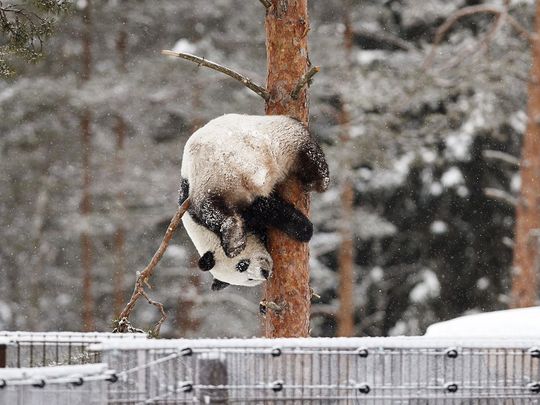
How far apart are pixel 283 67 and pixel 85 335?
2.47 meters

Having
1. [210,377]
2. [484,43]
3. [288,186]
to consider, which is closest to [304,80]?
[288,186]

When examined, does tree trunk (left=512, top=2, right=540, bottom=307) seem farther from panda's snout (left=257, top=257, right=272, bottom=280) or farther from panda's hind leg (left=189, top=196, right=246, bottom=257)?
panda's hind leg (left=189, top=196, right=246, bottom=257)

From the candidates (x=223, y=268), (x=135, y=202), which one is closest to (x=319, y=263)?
(x=135, y=202)

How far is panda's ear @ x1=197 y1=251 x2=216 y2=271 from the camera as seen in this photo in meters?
6.32

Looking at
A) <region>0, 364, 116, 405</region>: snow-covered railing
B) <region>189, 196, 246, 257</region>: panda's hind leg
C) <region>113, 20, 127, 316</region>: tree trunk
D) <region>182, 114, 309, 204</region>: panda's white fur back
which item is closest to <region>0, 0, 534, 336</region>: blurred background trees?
<region>113, 20, 127, 316</region>: tree trunk

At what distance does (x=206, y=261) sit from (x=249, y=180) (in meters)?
0.70

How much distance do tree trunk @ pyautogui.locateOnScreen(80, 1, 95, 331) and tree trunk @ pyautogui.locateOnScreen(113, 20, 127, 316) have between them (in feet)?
1.78

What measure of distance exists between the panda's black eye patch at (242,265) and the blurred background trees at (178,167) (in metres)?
10.1

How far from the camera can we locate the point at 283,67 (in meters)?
6.45

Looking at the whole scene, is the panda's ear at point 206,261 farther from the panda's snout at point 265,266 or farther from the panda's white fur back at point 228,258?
the panda's snout at point 265,266

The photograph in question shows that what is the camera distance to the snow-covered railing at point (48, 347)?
5119 mm

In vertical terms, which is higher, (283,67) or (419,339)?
(283,67)

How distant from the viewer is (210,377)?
398 centimetres

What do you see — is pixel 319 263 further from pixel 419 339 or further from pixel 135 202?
pixel 419 339
